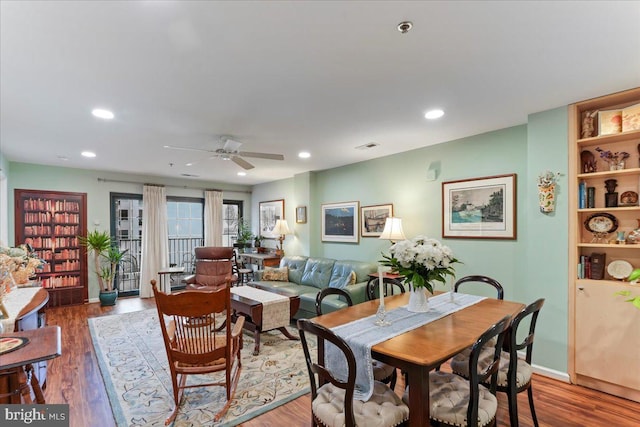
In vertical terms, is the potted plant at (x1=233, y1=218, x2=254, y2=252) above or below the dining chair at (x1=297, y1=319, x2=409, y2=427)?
above

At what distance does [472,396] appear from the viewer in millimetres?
1599

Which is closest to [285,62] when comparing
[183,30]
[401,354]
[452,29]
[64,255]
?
[183,30]

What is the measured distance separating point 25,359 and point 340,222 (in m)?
4.67

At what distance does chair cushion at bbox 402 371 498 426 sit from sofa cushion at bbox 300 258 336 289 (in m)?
3.22

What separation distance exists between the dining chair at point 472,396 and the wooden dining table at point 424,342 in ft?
0.48

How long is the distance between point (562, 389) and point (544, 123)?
8.11 feet

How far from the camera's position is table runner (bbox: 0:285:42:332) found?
2039 millimetres

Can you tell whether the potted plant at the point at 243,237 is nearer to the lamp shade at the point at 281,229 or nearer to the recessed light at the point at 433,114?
the lamp shade at the point at 281,229


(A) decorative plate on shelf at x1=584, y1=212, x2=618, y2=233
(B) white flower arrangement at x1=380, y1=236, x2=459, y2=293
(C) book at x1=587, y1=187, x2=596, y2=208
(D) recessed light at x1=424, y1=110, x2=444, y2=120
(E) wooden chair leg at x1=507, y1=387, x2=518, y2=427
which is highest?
(D) recessed light at x1=424, y1=110, x2=444, y2=120

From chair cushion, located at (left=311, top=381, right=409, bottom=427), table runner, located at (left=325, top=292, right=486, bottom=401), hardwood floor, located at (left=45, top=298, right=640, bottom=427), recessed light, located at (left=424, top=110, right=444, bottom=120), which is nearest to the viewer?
chair cushion, located at (left=311, top=381, right=409, bottom=427)

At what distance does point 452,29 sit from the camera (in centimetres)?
181

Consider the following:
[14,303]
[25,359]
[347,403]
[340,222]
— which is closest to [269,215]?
[340,222]

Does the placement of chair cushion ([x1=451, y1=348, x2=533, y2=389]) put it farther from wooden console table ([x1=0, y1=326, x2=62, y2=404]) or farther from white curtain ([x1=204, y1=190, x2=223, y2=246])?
white curtain ([x1=204, y1=190, x2=223, y2=246])

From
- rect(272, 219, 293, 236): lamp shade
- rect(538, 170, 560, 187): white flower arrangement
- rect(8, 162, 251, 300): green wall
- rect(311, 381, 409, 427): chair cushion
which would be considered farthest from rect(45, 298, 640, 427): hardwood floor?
rect(272, 219, 293, 236): lamp shade
